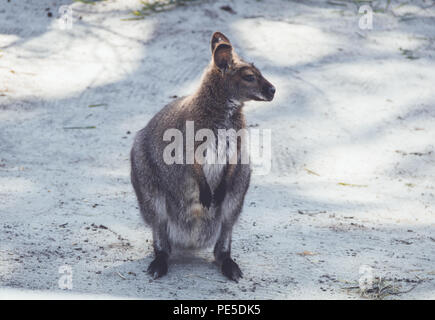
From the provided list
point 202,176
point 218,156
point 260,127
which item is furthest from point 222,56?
point 260,127

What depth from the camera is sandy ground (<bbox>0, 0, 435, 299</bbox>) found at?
321cm

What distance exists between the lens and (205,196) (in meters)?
3.10

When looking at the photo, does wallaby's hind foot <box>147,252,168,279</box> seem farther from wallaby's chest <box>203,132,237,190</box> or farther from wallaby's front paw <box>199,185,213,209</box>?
wallaby's chest <box>203,132,237,190</box>

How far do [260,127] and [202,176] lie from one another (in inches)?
107

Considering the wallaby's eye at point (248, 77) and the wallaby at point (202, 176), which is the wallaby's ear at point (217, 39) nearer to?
the wallaby at point (202, 176)

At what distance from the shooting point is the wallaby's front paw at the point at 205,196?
3095 mm

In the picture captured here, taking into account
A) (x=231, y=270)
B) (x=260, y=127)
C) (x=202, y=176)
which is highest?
(x=202, y=176)

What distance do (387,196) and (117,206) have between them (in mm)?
2039

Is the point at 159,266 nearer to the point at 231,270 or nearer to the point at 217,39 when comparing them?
the point at 231,270

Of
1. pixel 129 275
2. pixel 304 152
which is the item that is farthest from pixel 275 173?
pixel 129 275

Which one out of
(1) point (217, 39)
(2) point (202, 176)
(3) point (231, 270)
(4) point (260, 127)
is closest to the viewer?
(2) point (202, 176)

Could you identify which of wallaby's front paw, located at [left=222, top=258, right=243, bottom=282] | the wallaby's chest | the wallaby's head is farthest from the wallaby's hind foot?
the wallaby's head

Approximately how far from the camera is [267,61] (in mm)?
6793

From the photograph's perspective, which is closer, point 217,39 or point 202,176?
point 202,176
